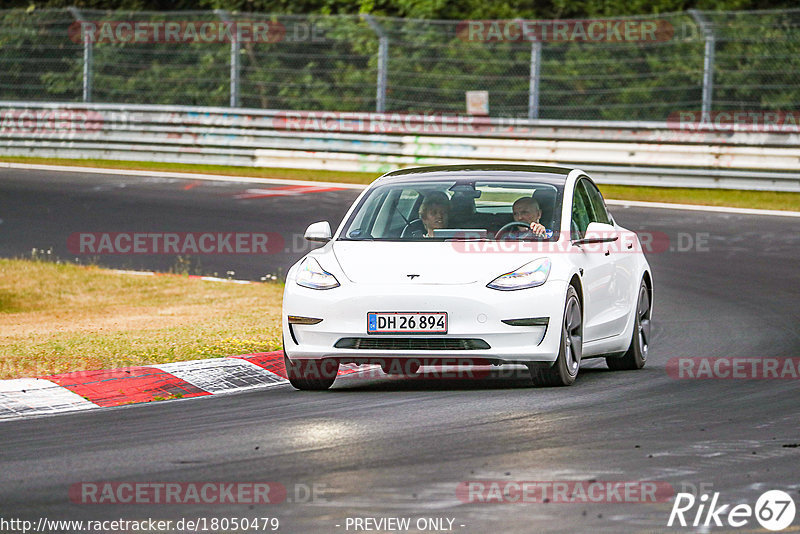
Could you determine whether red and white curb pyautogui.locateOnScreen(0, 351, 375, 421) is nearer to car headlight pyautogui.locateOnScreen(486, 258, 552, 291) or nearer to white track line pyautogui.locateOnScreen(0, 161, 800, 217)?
car headlight pyautogui.locateOnScreen(486, 258, 552, 291)

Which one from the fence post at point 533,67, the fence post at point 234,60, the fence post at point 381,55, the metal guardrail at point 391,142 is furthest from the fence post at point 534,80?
the fence post at point 234,60

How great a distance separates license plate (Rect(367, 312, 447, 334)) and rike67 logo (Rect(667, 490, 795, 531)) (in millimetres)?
3101

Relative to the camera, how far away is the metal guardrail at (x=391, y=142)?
23.5 metres

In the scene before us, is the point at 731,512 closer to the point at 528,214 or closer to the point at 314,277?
the point at 314,277

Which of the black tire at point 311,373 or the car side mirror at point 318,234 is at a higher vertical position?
the car side mirror at point 318,234

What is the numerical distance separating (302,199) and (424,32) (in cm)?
441

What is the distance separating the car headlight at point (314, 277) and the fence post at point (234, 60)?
17873mm

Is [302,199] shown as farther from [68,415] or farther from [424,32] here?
[68,415]

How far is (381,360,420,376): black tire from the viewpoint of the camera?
10.1m

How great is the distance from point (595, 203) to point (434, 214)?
1.52 m

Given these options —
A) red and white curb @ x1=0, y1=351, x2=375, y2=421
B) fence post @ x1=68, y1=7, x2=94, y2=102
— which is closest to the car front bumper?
red and white curb @ x1=0, y1=351, x2=375, y2=421

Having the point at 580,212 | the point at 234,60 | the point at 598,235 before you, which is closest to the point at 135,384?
the point at 598,235

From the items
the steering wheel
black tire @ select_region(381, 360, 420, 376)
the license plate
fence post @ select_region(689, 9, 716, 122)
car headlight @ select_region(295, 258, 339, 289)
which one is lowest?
black tire @ select_region(381, 360, 420, 376)

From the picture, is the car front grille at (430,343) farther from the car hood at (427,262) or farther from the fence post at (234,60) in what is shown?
the fence post at (234,60)
